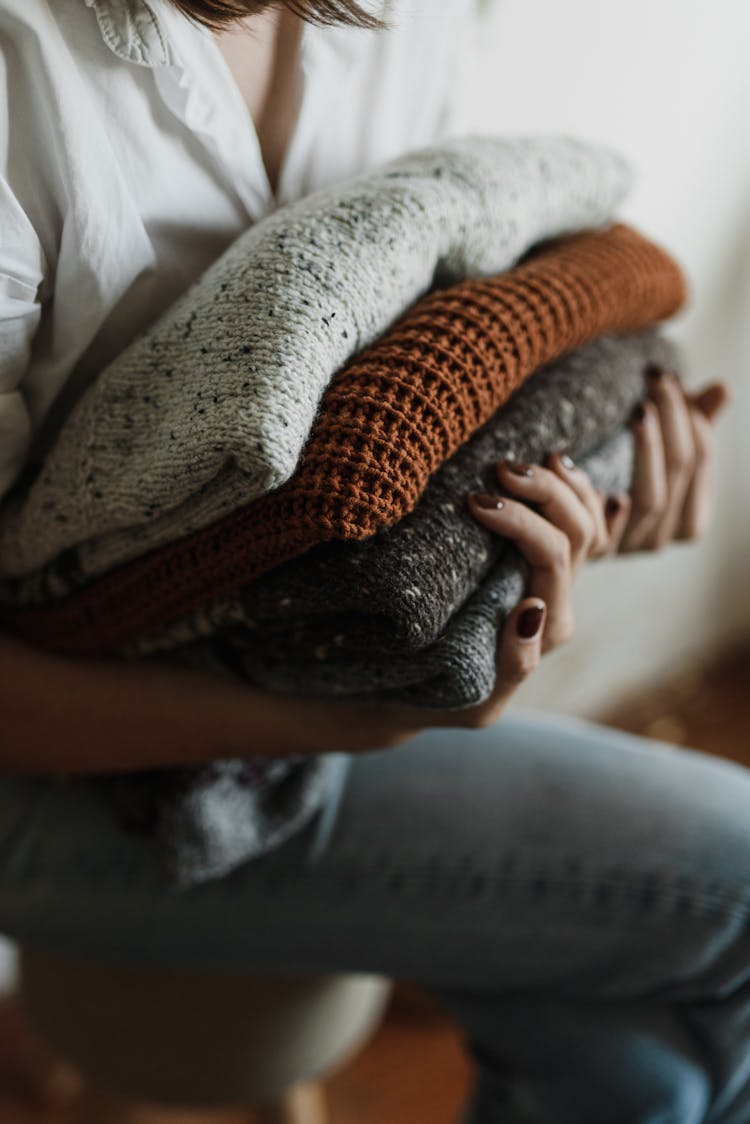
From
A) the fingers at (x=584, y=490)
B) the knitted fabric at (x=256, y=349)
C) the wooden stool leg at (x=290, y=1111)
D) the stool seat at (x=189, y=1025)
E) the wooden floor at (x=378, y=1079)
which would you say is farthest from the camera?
the wooden floor at (x=378, y=1079)

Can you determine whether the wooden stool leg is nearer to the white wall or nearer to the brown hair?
the white wall

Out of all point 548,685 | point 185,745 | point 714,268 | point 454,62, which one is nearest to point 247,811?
point 185,745

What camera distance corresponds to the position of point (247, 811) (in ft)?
1.89

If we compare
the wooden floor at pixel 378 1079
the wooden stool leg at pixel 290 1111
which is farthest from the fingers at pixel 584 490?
the wooden floor at pixel 378 1079

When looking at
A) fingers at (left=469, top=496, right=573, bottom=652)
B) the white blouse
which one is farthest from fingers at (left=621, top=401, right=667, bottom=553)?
the white blouse

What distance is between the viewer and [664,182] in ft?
3.51

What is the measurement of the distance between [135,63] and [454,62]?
284 mm

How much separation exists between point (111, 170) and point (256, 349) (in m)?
0.12

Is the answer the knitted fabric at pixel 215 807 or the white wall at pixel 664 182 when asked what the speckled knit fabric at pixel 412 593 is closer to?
the knitted fabric at pixel 215 807

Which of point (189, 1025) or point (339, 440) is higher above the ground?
point (339, 440)

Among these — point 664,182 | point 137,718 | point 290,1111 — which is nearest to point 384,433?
point 137,718

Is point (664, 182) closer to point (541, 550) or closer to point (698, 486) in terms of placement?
point (698, 486)

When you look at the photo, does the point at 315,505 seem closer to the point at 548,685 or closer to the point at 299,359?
the point at 299,359

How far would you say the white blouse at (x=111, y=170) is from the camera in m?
0.40
